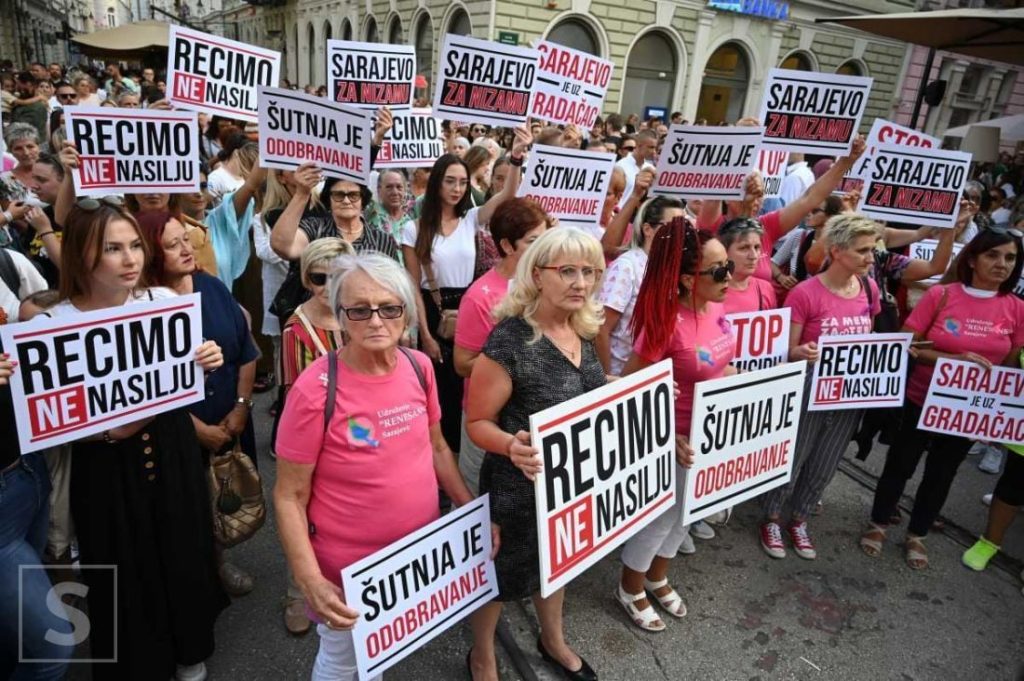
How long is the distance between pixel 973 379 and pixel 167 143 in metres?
4.96

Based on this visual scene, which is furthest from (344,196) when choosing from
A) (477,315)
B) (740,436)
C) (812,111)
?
(812,111)

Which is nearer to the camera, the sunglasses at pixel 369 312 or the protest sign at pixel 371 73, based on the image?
the sunglasses at pixel 369 312

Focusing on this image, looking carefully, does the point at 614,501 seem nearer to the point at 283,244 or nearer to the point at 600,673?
the point at 600,673

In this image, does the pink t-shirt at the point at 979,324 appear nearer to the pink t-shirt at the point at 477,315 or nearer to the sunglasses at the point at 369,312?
the pink t-shirt at the point at 477,315

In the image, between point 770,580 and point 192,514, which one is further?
point 770,580

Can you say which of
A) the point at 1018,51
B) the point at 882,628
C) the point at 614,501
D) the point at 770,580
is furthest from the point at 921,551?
the point at 1018,51

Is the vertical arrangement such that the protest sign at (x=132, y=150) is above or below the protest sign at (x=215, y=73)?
below

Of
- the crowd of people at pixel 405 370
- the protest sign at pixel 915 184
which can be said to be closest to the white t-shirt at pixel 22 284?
the crowd of people at pixel 405 370

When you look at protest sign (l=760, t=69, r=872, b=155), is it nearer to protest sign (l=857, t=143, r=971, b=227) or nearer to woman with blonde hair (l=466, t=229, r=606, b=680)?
protest sign (l=857, t=143, r=971, b=227)

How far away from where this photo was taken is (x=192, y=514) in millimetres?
2414

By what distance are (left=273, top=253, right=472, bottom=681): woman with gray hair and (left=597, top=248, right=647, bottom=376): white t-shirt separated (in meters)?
1.49

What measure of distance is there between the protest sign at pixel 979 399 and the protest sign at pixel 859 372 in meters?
0.19

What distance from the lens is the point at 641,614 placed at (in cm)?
317

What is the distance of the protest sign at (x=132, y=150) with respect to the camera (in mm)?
3467
